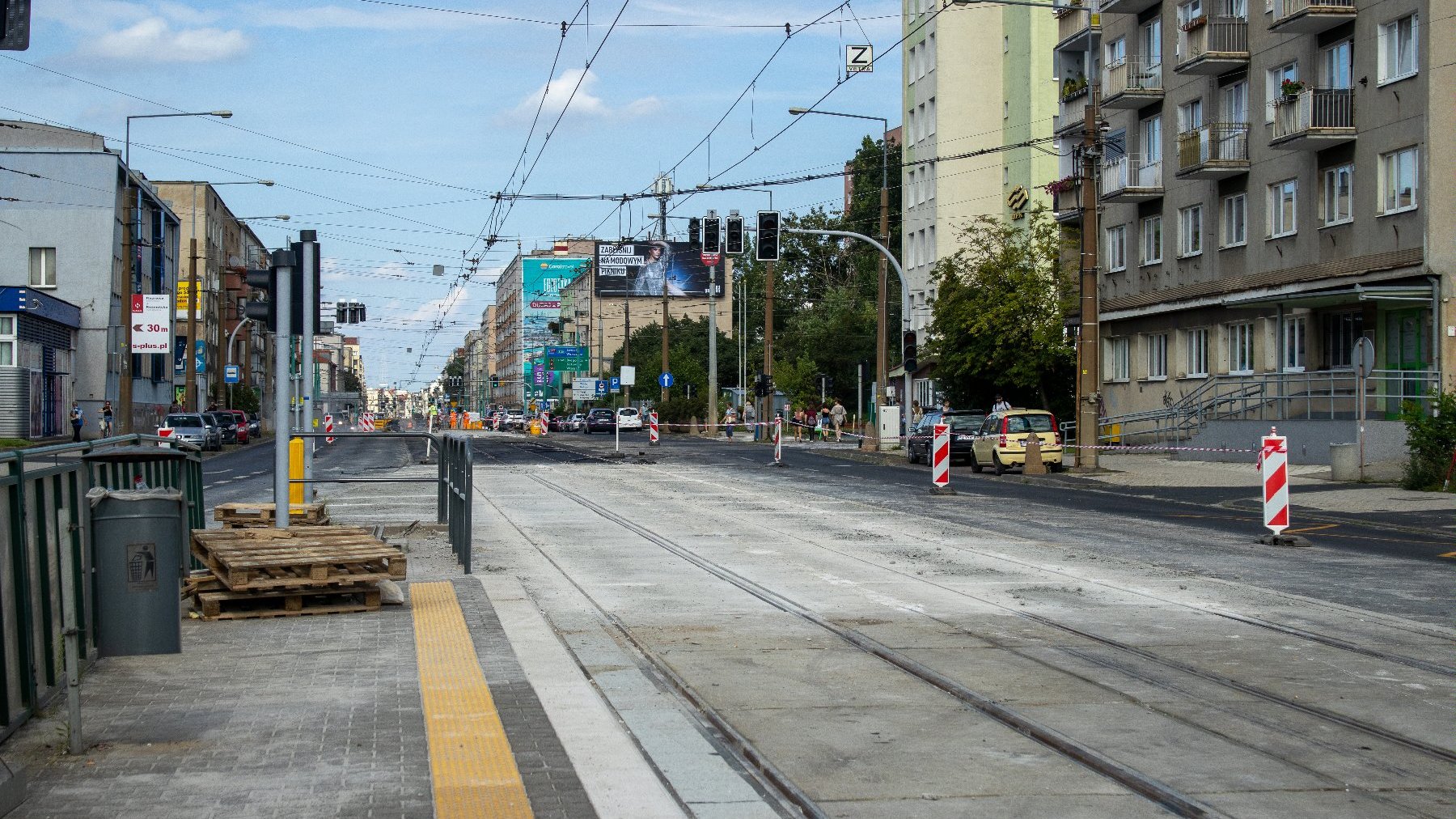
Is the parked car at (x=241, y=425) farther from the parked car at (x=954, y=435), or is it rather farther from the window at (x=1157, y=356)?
the window at (x=1157, y=356)

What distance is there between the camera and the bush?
25.8 metres

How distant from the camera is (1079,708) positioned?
765cm

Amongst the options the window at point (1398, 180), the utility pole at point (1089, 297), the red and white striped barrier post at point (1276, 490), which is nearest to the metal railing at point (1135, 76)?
the window at point (1398, 180)

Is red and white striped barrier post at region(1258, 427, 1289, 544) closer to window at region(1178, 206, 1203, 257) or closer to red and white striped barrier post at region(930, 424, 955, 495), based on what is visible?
red and white striped barrier post at region(930, 424, 955, 495)

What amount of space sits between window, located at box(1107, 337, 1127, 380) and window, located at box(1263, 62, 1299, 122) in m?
11.0

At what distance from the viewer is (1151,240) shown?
4622 cm

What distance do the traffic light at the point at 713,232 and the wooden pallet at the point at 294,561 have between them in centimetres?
2695

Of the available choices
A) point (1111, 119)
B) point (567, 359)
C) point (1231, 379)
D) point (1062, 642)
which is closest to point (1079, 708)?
point (1062, 642)

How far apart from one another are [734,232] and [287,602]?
27.6 m

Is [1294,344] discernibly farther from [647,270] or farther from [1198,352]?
[647,270]

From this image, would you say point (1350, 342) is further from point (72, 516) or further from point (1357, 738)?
point (72, 516)

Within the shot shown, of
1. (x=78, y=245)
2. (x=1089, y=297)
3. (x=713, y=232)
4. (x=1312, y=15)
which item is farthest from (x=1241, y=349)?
(x=78, y=245)

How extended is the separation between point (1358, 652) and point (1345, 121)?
1116 inches

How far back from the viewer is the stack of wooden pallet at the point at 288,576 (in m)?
10.4
